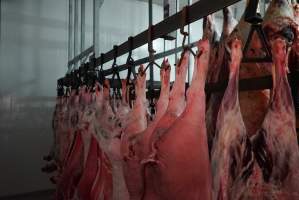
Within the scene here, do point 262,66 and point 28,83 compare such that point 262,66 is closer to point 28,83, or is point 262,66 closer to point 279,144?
point 279,144

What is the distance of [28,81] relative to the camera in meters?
3.67

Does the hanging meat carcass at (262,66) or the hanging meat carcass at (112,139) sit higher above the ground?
the hanging meat carcass at (262,66)

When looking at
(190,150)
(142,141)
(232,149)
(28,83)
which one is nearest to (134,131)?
(142,141)

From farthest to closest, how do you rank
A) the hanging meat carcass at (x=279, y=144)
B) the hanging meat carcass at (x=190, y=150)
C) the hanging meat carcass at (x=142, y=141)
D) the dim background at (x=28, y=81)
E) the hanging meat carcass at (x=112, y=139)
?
1. the dim background at (x=28, y=81)
2. the hanging meat carcass at (x=112, y=139)
3. the hanging meat carcass at (x=142, y=141)
4. the hanging meat carcass at (x=190, y=150)
5. the hanging meat carcass at (x=279, y=144)

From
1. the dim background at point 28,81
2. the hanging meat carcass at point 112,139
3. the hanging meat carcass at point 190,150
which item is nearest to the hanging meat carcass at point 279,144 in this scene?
the hanging meat carcass at point 190,150

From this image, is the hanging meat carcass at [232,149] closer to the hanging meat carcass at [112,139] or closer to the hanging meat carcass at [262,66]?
the hanging meat carcass at [262,66]

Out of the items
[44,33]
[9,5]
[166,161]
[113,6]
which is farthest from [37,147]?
[166,161]

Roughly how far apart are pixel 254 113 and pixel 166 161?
0.21 metres

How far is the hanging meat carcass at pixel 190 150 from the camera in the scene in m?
0.64

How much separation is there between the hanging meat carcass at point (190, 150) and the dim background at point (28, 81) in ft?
9.75

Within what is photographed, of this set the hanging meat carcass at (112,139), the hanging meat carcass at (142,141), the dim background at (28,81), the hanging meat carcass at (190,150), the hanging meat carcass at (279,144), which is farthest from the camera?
the dim background at (28,81)

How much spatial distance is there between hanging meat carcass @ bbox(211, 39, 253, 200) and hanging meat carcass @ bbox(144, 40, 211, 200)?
4 centimetres

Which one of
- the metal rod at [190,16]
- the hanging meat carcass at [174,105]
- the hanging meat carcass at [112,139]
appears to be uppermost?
the metal rod at [190,16]

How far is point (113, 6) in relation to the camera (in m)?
4.03
